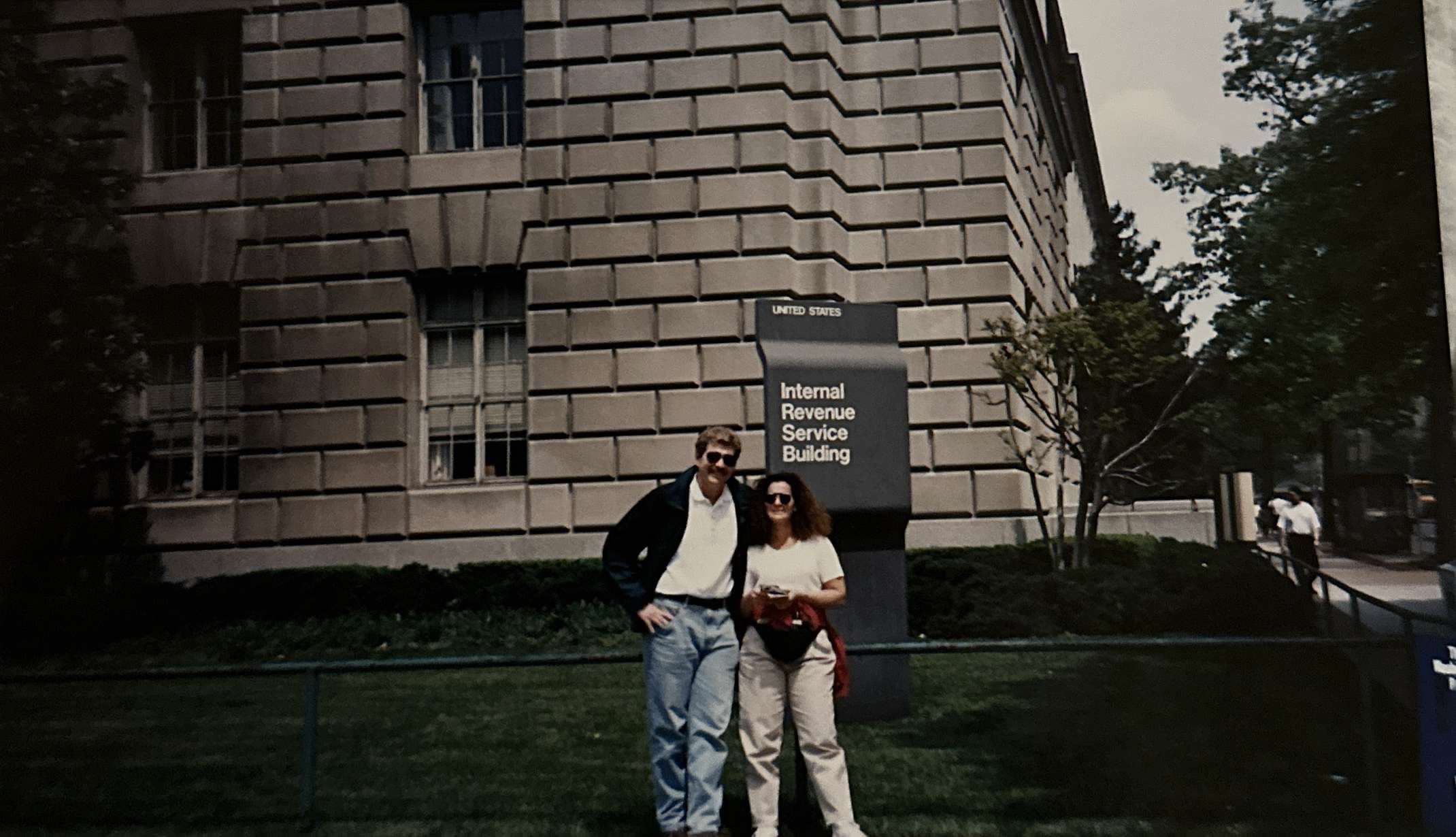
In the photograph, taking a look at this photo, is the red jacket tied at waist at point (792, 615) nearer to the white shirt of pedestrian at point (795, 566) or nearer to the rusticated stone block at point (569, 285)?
the white shirt of pedestrian at point (795, 566)

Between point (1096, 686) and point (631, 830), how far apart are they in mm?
4716

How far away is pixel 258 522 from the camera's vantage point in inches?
647

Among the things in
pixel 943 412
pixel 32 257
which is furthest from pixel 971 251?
pixel 32 257

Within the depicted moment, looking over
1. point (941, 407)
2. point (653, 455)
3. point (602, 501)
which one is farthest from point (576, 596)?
point (941, 407)

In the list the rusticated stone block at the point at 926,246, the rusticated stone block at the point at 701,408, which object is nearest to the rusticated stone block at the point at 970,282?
the rusticated stone block at the point at 926,246

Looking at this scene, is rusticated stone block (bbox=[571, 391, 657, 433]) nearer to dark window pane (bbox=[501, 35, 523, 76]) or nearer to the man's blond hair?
dark window pane (bbox=[501, 35, 523, 76])

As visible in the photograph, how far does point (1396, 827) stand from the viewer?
655cm

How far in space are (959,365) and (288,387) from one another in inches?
352

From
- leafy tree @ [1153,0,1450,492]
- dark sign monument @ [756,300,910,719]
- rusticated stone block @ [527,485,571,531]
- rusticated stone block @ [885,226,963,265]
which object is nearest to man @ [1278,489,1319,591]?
leafy tree @ [1153,0,1450,492]

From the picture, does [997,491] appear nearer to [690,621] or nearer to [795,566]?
[795,566]

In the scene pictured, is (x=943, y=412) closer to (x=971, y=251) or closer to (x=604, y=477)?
(x=971, y=251)

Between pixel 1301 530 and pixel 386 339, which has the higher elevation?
pixel 386 339

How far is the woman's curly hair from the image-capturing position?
6.34 meters

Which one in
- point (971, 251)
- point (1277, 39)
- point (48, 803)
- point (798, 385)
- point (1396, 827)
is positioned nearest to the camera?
point (1396, 827)
